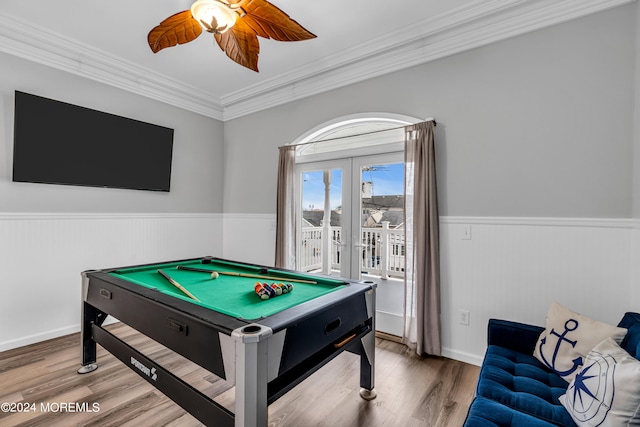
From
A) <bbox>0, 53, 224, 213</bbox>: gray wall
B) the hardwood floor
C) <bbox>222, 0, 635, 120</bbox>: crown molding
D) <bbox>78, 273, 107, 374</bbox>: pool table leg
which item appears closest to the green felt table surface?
<bbox>78, 273, 107, 374</bbox>: pool table leg

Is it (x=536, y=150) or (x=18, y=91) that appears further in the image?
(x=18, y=91)

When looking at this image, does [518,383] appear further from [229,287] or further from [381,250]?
[381,250]

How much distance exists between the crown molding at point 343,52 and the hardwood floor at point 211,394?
2.73 m

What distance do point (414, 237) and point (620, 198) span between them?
4.64 feet

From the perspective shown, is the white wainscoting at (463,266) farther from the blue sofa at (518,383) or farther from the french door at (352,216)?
the blue sofa at (518,383)

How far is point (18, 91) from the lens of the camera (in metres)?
2.81

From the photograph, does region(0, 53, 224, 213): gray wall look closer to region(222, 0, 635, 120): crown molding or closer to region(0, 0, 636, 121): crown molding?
region(0, 0, 636, 121): crown molding

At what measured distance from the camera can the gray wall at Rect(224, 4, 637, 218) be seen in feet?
6.95

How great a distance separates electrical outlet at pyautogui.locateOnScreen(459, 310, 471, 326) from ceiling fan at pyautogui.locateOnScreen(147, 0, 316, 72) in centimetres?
246

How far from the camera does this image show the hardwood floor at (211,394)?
1.89 meters

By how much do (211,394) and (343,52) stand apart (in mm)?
3230

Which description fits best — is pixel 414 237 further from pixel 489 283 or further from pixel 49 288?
pixel 49 288

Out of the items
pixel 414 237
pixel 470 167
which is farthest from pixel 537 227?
pixel 414 237

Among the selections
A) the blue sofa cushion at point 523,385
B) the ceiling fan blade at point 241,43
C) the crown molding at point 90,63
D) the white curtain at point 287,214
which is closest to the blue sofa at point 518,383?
the blue sofa cushion at point 523,385
